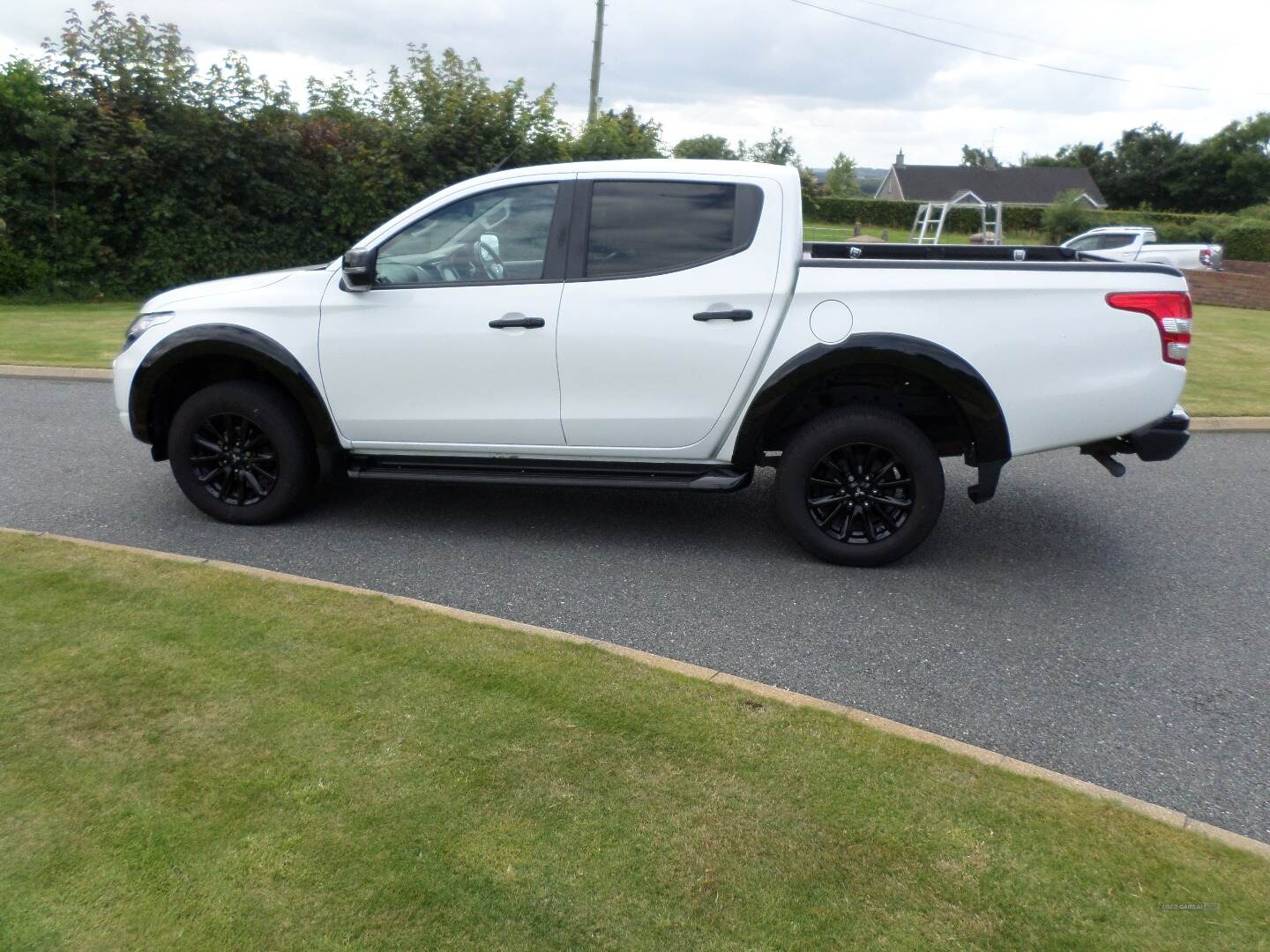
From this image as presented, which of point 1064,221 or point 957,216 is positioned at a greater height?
point 957,216

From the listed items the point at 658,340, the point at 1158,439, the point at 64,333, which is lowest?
the point at 64,333

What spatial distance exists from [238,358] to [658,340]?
2.34 meters

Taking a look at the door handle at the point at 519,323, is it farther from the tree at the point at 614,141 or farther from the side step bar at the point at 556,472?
the tree at the point at 614,141

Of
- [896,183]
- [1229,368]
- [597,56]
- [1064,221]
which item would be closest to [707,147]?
[597,56]

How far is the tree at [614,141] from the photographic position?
2075cm

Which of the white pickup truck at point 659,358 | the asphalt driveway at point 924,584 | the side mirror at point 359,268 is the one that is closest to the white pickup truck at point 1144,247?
the asphalt driveway at point 924,584

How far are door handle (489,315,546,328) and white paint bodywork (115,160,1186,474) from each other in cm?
3

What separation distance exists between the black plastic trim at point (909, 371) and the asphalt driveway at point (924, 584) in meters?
0.78

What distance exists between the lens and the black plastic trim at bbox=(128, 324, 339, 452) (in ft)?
18.9

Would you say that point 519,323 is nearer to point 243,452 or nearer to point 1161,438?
point 243,452

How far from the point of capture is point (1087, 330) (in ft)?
16.8

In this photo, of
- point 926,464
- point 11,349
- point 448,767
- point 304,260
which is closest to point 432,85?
point 304,260

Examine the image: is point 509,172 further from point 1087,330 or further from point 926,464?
point 1087,330

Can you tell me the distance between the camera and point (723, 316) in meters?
5.35
